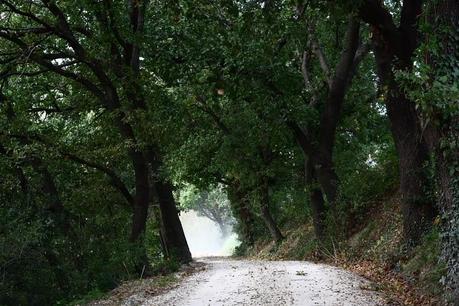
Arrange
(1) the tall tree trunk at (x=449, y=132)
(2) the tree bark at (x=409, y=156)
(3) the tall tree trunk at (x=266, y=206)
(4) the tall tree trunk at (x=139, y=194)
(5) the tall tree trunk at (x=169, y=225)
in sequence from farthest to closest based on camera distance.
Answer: (3) the tall tree trunk at (x=266, y=206) → (5) the tall tree trunk at (x=169, y=225) → (4) the tall tree trunk at (x=139, y=194) → (2) the tree bark at (x=409, y=156) → (1) the tall tree trunk at (x=449, y=132)

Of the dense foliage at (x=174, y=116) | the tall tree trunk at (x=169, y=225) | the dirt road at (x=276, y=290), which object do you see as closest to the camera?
the dirt road at (x=276, y=290)

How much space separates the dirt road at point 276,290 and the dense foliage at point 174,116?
177 centimetres

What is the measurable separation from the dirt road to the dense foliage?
1.77 metres

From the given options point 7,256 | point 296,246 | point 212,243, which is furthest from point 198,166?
point 212,243

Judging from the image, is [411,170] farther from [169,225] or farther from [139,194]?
[169,225]

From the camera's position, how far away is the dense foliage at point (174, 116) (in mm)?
10086

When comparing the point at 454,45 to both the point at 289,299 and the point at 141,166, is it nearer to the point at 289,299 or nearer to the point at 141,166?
the point at 289,299

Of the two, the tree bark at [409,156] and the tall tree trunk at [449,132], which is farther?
the tree bark at [409,156]

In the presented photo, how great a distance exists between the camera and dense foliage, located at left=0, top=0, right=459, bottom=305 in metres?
10.1

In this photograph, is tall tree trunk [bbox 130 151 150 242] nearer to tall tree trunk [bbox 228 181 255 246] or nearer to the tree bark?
the tree bark

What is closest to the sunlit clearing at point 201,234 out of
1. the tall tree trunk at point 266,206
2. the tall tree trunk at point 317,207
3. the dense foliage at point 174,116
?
the tall tree trunk at point 266,206

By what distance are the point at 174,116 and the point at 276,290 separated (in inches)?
433

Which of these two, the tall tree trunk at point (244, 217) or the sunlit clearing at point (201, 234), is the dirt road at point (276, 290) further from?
the sunlit clearing at point (201, 234)

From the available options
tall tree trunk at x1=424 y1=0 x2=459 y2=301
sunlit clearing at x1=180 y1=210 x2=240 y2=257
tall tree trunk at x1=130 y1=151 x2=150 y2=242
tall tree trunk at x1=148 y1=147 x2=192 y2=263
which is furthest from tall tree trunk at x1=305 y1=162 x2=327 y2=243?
sunlit clearing at x1=180 y1=210 x2=240 y2=257
